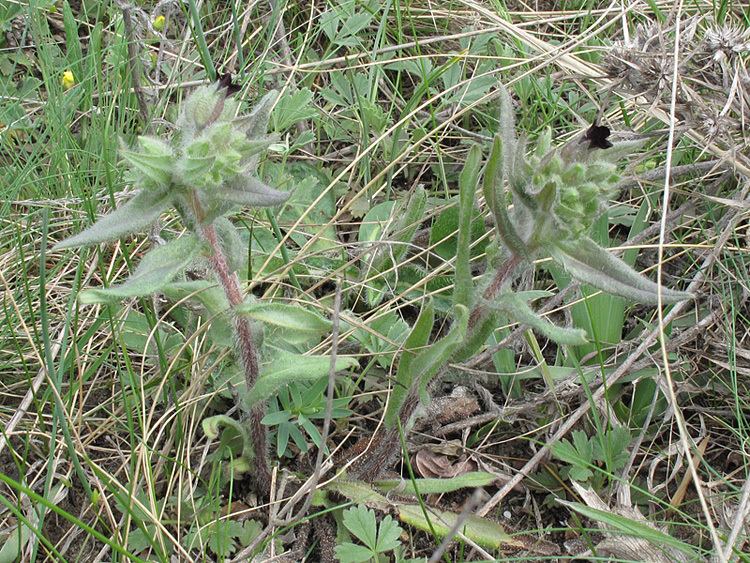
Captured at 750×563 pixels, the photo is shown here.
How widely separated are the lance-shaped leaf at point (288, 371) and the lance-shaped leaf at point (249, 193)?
0.59 metres

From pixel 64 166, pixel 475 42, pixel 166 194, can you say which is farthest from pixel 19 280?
pixel 475 42

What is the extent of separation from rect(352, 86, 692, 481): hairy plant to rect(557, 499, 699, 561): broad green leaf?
69 centimetres

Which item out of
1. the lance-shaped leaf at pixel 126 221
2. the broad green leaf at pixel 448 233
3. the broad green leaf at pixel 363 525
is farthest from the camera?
the broad green leaf at pixel 448 233

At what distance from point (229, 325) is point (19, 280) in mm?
1277

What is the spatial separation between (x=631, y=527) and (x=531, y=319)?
0.91 metres

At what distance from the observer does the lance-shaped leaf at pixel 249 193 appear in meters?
1.91

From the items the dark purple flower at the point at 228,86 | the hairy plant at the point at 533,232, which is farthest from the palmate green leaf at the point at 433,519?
the dark purple flower at the point at 228,86

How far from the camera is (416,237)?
3518 mm

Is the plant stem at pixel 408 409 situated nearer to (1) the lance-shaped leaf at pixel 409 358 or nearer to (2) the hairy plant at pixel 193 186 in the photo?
(1) the lance-shaped leaf at pixel 409 358

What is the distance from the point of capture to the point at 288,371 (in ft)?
7.20

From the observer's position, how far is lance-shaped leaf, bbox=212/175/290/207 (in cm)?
191

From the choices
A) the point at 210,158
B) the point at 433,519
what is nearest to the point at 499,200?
the point at 210,158

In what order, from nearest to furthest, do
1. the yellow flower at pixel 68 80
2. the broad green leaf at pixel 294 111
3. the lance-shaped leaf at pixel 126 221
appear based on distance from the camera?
the lance-shaped leaf at pixel 126 221
the broad green leaf at pixel 294 111
the yellow flower at pixel 68 80

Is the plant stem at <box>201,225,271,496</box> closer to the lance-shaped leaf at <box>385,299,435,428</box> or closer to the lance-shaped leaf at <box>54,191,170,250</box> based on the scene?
the lance-shaped leaf at <box>54,191,170,250</box>
